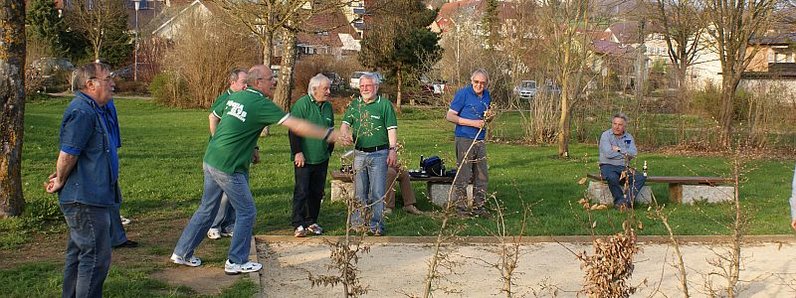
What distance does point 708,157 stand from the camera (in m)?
18.4

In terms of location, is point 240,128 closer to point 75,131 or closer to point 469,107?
point 75,131

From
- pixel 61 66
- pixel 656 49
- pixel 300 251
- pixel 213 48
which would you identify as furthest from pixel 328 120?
pixel 656 49

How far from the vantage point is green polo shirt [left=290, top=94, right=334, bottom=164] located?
7.74 meters

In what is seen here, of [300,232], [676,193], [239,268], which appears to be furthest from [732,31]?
[239,268]

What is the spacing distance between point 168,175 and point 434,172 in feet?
14.9

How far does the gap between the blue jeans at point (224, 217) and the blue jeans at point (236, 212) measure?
3.73 ft

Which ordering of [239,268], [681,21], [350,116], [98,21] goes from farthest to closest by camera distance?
[98,21] < [681,21] < [350,116] < [239,268]

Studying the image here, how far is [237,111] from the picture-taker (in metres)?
5.82

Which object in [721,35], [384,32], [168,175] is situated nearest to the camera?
[168,175]

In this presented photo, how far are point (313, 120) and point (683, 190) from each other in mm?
5669

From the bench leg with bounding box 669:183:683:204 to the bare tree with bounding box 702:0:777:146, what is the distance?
29.1 ft

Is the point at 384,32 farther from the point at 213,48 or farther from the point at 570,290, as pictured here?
the point at 570,290

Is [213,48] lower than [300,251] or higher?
higher

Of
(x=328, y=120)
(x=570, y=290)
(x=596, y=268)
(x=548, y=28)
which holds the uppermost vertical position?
(x=548, y=28)
